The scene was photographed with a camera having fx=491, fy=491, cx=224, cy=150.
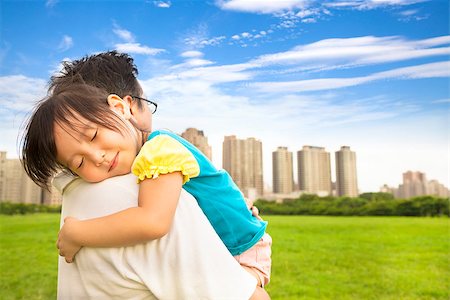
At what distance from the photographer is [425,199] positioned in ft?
30.3

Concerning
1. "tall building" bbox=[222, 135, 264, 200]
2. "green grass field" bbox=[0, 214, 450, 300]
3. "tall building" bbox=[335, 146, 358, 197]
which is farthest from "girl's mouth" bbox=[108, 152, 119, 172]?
"tall building" bbox=[335, 146, 358, 197]

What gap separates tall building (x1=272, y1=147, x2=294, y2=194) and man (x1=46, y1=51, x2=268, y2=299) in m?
7.39

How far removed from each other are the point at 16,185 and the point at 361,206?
6.12 meters

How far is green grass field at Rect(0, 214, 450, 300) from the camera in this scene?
4.98m

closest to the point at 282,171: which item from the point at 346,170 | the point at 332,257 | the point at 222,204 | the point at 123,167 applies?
the point at 346,170

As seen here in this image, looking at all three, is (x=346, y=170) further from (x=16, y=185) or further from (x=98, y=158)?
(x=98, y=158)

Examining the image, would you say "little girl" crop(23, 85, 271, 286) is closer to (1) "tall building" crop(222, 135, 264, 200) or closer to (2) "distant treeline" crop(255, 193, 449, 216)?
(1) "tall building" crop(222, 135, 264, 200)

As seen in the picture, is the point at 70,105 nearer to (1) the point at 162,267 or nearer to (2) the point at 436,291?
(1) the point at 162,267

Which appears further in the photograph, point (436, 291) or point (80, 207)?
point (436, 291)

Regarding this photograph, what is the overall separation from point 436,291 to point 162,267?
4636 millimetres

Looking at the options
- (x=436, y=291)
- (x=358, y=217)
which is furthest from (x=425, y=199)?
(x=436, y=291)

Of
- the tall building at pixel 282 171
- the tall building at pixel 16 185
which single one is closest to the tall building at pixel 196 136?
the tall building at pixel 16 185

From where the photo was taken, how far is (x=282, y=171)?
27.9 ft

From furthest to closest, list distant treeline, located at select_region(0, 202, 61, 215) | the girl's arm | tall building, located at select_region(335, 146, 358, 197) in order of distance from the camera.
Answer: tall building, located at select_region(335, 146, 358, 197) < distant treeline, located at select_region(0, 202, 61, 215) < the girl's arm
